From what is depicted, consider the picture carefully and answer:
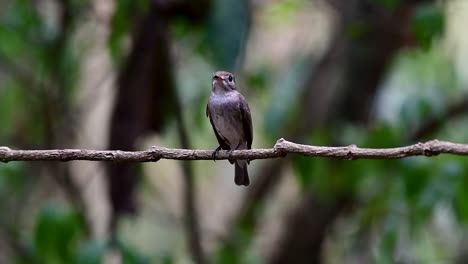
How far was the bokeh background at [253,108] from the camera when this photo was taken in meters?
4.90

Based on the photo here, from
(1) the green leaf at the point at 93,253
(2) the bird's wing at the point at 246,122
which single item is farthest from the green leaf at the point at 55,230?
(2) the bird's wing at the point at 246,122

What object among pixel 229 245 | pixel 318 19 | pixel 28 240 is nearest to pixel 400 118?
pixel 229 245

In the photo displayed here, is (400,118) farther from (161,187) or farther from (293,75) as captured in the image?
(161,187)

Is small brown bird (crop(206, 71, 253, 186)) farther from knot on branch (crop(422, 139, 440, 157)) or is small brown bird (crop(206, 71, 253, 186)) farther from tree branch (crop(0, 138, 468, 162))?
knot on branch (crop(422, 139, 440, 157))

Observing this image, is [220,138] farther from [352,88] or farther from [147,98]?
[352,88]

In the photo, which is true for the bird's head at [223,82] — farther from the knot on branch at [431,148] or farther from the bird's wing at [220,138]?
the knot on branch at [431,148]

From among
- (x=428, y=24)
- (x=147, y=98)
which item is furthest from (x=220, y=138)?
(x=428, y=24)

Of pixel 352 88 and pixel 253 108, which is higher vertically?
pixel 253 108

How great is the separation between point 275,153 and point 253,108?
16.7ft

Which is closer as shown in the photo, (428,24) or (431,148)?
(431,148)

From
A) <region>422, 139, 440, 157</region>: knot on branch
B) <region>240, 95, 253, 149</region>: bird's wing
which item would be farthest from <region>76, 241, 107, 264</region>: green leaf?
<region>422, 139, 440, 157</region>: knot on branch

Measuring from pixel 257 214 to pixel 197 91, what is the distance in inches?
45.8

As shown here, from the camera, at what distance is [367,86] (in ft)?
20.7

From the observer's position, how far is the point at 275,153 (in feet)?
9.93
